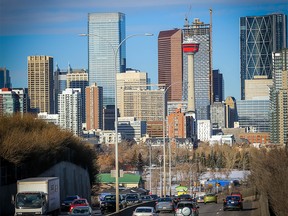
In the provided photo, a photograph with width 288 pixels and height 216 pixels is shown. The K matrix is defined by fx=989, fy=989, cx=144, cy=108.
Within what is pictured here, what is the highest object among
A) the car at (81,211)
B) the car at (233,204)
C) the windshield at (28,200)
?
the windshield at (28,200)

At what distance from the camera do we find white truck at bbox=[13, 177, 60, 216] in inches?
1752

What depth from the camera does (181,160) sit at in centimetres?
17462

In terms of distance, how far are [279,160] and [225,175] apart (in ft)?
298

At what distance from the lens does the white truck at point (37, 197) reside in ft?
146

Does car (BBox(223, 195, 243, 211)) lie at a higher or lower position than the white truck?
lower

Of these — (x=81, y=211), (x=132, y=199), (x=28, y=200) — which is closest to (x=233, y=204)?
(x=132, y=199)

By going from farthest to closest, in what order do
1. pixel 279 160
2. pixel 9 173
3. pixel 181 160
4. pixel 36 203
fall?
pixel 181 160, pixel 279 160, pixel 9 173, pixel 36 203

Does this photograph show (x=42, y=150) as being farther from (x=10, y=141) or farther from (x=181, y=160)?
(x=181, y=160)

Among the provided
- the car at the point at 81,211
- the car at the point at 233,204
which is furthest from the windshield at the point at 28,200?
the car at the point at 233,204

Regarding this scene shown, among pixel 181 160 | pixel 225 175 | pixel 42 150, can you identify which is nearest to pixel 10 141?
pixel 42 150

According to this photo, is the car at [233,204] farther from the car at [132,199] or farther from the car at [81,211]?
the car at [81,211]

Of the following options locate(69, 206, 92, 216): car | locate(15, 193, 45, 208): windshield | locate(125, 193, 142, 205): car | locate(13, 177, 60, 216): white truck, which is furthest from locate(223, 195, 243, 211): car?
locate(15, 193, 45, 208): windshield

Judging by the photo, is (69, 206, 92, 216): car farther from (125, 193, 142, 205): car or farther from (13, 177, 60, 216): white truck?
(125, 193, 142, 205): car

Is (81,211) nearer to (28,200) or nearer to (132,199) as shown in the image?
(28,200)
